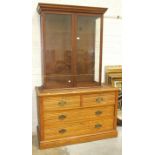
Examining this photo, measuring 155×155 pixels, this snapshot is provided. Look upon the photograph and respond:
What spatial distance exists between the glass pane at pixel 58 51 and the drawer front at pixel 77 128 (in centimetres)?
57

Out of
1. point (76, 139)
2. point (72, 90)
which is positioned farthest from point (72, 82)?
point (76, 139)

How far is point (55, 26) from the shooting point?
A: 271 centimetres

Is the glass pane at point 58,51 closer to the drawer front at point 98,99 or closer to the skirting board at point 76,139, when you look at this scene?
the drawer front at point 98,99

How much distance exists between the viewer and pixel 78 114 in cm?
259

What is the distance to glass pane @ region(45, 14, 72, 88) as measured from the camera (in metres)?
2.67

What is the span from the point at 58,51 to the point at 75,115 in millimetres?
954

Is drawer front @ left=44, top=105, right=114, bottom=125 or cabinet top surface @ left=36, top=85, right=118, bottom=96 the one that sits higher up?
cabinet top surface @ left=36, top=85, right=118, bottom=96

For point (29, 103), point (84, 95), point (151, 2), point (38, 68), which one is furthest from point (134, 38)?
point (38, 68)

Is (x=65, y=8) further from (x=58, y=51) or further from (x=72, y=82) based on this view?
(x=72, y=82)

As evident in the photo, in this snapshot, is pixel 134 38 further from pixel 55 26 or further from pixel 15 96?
pixel 55 26

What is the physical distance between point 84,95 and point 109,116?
53 centimetres

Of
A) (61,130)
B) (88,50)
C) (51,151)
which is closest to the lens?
(51,151)

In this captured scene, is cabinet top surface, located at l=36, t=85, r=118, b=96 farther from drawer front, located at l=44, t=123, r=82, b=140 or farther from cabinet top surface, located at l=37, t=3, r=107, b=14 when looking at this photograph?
cabinet top surface, located at l=37, t=3, r=107, b=14

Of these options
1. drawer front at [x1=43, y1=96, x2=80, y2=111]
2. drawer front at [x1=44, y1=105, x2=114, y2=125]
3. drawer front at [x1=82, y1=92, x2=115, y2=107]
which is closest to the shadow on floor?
drawer front at [x1=44, y1=105, x2=114, y2=125]
